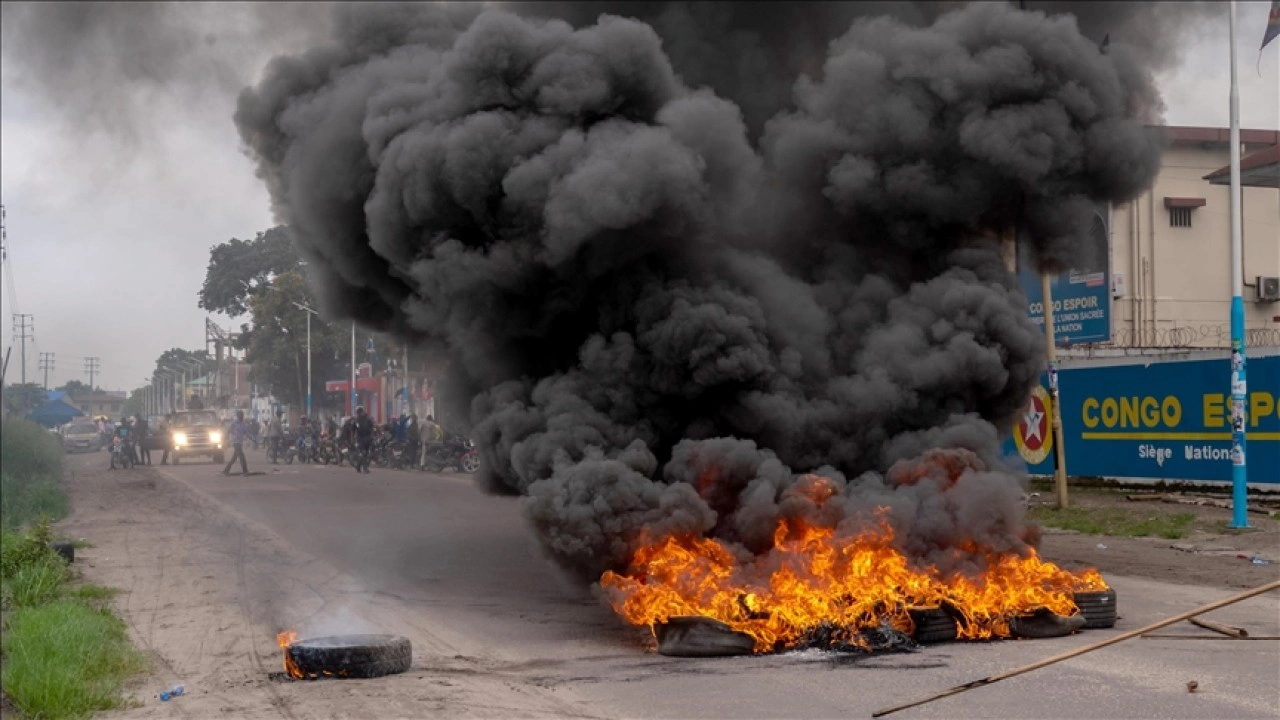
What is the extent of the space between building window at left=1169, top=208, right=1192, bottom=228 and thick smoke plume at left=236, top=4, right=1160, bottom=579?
57.2 feet

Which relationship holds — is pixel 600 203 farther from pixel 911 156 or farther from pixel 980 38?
pixel 980 38

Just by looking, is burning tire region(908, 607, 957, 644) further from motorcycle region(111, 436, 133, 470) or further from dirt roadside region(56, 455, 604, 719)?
motorcycle region(111, 436, 133, 470)

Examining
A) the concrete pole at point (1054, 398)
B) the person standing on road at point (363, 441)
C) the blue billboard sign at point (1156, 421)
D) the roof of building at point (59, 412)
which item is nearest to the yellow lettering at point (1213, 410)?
the blue billboard sign at point (1156, 421)

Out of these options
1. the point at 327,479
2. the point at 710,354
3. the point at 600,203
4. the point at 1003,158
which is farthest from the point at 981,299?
the point at 327,479

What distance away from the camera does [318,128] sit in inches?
572

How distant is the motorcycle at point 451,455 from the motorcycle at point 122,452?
11636mm

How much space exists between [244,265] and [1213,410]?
52.6 feet

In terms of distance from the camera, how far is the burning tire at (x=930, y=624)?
31.2ft

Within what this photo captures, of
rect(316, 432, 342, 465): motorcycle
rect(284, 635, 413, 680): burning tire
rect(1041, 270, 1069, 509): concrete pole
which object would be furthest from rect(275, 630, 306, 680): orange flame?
rect(316, 432, 342, 465): motorcycle

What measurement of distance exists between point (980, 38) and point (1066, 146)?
4.88 ft

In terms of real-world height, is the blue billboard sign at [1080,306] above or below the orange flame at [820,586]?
above

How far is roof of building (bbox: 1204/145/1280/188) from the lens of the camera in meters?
19.6

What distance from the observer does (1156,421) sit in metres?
21.2

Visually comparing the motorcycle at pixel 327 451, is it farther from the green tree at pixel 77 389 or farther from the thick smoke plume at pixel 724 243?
the thick smoke plume at pixel 724 243
